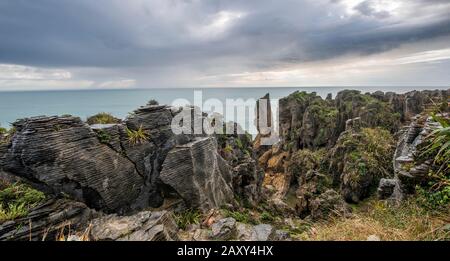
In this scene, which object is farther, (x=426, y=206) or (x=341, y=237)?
(x=426, y=206)

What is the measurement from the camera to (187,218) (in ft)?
30.3

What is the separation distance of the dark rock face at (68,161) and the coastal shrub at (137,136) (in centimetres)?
81

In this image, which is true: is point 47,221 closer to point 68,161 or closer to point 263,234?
point 68,161

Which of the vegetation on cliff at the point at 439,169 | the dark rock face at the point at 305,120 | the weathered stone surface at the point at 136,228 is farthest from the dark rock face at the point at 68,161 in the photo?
the dark rock face at the point at 305,120

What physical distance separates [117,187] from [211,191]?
12.0 feet

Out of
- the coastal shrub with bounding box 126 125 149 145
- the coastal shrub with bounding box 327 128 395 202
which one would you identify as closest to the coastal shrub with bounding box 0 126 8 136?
the coastal shrub with bounding box 126 125 149 145

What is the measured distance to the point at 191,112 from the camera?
1195 centimetres

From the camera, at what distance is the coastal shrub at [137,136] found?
9.70 meters

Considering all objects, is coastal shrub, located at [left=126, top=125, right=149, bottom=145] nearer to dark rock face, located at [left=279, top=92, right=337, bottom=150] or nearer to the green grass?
the green grass

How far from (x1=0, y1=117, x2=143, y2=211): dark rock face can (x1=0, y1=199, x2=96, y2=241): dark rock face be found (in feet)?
2.50

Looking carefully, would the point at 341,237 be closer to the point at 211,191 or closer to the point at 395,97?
the point at 211,191

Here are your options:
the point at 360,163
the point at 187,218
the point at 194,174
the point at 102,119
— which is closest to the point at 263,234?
the point at 187,218

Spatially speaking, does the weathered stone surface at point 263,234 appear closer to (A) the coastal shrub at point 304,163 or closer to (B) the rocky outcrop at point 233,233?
(B) the rocky outcrop at point 233,233
